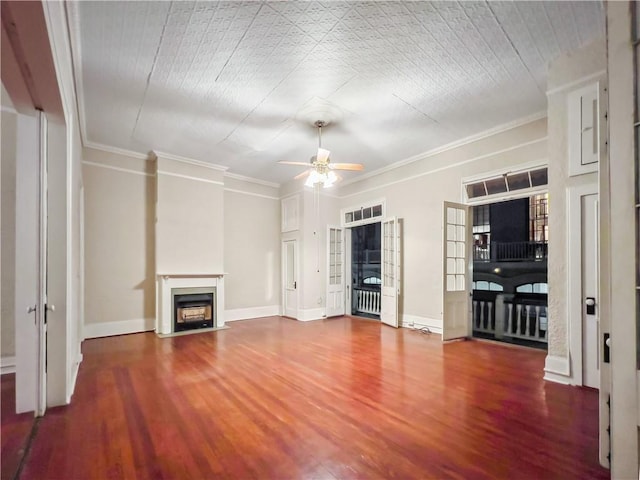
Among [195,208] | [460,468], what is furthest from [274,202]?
[460,468]

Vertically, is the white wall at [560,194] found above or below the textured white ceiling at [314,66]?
below

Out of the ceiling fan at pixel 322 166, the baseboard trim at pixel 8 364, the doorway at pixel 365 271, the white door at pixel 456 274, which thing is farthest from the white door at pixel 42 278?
the doorway at pixel 365 271

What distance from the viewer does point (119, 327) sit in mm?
5520

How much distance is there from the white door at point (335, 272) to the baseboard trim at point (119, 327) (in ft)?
12.4

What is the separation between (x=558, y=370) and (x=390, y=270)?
3.33m

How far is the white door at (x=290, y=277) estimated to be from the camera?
7.33 metres

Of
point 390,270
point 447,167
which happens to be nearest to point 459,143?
point 447,167

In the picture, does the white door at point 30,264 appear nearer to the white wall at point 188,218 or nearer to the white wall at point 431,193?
the white wall at point 188,218

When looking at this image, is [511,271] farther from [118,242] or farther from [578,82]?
[118,242]

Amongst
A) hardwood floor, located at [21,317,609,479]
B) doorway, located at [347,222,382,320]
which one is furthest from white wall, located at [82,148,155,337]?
doorway, located at [347,222,382,320]

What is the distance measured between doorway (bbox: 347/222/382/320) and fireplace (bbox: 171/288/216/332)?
3320 mm

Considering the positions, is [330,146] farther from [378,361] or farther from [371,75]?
[378,361]

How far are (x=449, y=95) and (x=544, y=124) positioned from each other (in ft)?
5.18

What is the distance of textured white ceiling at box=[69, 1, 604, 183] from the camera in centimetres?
262
